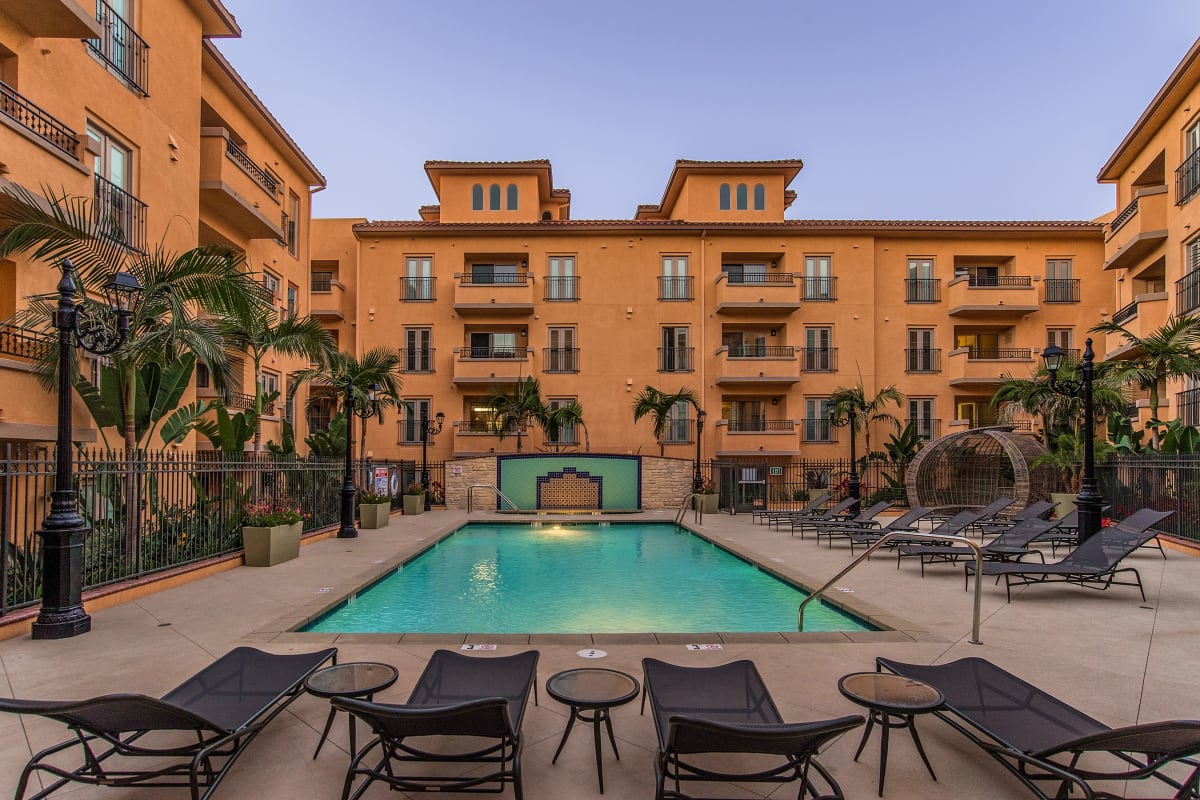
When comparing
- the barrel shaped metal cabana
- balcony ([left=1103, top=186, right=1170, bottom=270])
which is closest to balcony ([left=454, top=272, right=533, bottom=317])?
the barrel shaped metal cabana


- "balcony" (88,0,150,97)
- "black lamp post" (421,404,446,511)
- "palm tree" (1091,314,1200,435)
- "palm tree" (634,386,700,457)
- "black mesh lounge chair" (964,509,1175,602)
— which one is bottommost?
"black mesh lounge chair" (964,509,1175,602)

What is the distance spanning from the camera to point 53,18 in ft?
34.7

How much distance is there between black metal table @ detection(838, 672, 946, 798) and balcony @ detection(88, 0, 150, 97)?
54.2ft

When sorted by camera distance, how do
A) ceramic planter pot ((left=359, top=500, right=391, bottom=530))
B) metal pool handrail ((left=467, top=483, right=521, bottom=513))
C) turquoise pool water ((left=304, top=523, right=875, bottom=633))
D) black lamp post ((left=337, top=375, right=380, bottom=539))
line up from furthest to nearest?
metal pool handrail ((left=467, top=483, right=521, bottom=513))
ceramic planter pot ((left=359, top=500, right=391, bottom=530))
black lamp post ((left=337, top=375, right=380, bottom=539))
turquoise pool water ((left=304, top=523, right=875, bottom=633))

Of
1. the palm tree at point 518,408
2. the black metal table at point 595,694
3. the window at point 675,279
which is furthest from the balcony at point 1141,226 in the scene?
the black metal table at point 595,694

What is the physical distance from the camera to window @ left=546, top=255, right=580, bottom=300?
2913 cm

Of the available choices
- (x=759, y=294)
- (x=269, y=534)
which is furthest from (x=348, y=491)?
(x=759, y=294)

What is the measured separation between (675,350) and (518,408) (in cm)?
794

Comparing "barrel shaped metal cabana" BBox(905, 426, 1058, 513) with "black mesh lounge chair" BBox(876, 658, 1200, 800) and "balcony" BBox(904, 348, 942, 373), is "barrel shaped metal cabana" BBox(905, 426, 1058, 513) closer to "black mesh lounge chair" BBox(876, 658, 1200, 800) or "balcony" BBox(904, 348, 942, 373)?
"balcony" BBox(904, 348, 942, 373)

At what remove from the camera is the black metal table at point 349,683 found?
4.01m

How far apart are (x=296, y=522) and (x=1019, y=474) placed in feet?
59.4

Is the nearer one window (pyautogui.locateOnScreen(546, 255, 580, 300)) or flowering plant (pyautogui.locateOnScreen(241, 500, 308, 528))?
flowering plant (pyautogui.locateOnScreen(241, 500, 308, 528))

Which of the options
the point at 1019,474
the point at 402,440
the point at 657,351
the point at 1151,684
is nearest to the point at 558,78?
the point at 657,351

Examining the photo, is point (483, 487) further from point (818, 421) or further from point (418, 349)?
point (818, 421)
